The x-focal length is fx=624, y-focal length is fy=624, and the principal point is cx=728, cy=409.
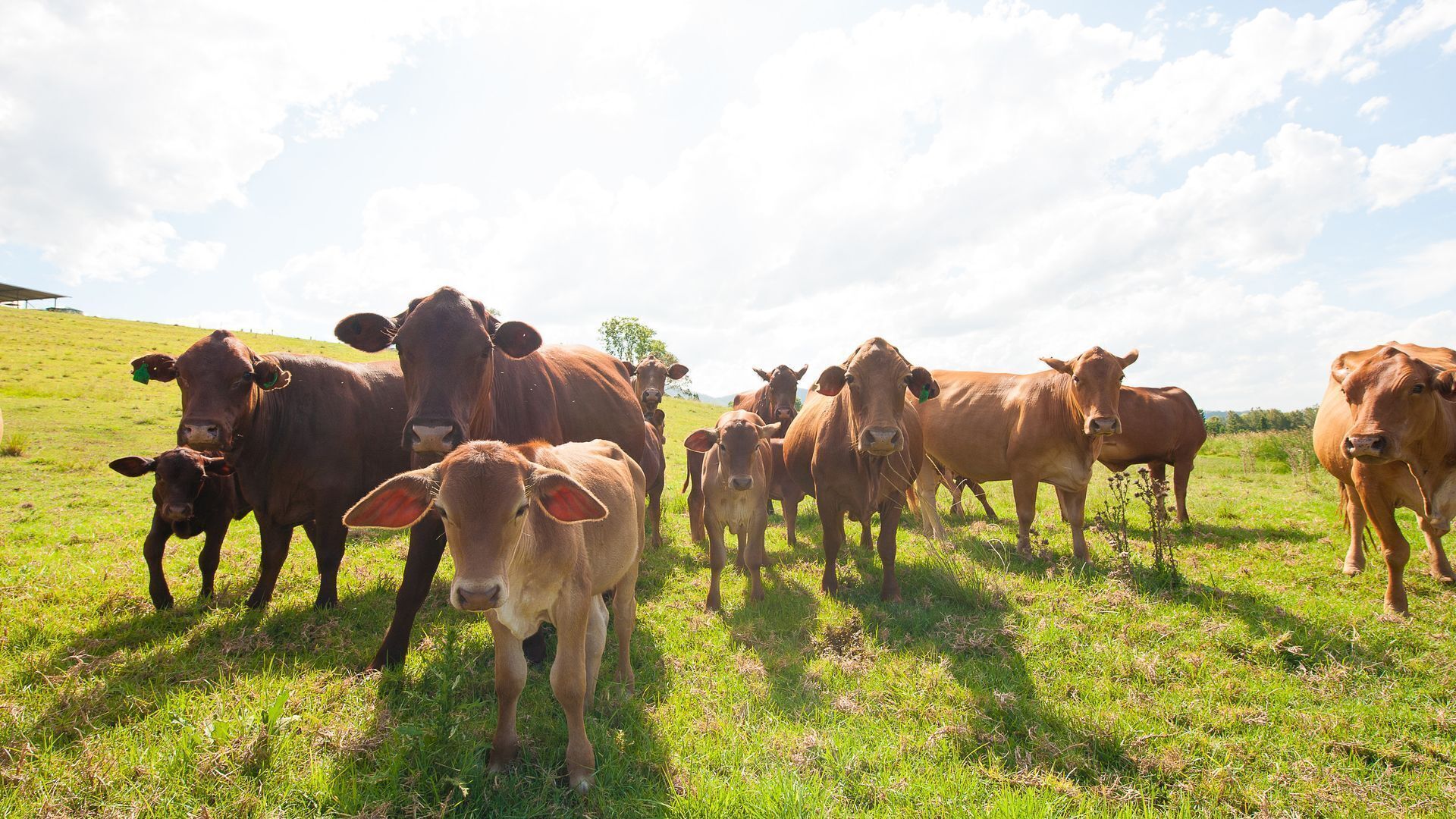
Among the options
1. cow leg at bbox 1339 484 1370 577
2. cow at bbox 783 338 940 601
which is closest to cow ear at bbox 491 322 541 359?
cow at bbox 783 338 940 601

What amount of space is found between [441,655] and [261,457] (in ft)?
8.85

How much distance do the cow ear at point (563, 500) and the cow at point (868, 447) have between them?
11.3 feet

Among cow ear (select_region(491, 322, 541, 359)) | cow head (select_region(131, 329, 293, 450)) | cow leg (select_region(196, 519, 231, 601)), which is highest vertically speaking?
cow ear (select_region(491, 322, 541, 359))

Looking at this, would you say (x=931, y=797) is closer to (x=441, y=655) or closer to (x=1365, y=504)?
(x=441, y=655)

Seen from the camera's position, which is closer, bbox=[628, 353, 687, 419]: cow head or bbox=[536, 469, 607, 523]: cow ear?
bbox=[536, 469, 607, 523]: cow ear

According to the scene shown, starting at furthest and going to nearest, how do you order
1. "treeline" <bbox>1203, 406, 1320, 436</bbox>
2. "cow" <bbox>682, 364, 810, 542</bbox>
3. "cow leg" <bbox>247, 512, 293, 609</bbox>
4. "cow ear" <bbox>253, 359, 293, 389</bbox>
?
1. "treeline" <bbox>1203, 406, 1320, 436</bbox>
2. "cow" <bbox>682, 364, 810, 542</bbox>
3. "cow leg" <bbox>247, 512, 293, 609</bbox>
4. "cow ear" <bbox>253, 359, 293, 389</bbox>

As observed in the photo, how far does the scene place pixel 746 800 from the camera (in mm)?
3117

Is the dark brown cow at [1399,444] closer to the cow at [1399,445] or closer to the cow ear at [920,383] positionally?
the cow at [1399,445]

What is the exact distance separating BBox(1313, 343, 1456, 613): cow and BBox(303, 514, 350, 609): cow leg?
30.3 ft

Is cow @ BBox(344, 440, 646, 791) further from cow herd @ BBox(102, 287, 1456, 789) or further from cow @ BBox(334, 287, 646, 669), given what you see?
cow @ BBox(334, 287, 646, 669)

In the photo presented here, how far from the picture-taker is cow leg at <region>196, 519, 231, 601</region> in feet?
19.5

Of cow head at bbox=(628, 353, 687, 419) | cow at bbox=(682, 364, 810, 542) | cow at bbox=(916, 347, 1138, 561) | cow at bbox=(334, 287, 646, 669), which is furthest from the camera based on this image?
cow head at bbox=(628, 353, 687, 419)

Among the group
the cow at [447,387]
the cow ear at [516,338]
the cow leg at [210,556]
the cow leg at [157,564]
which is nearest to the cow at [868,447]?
the cow at [447,387]

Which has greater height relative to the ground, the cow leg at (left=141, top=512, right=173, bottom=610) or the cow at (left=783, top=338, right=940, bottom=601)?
the cow at (left=783, top=338, right=940, bottom=601)
